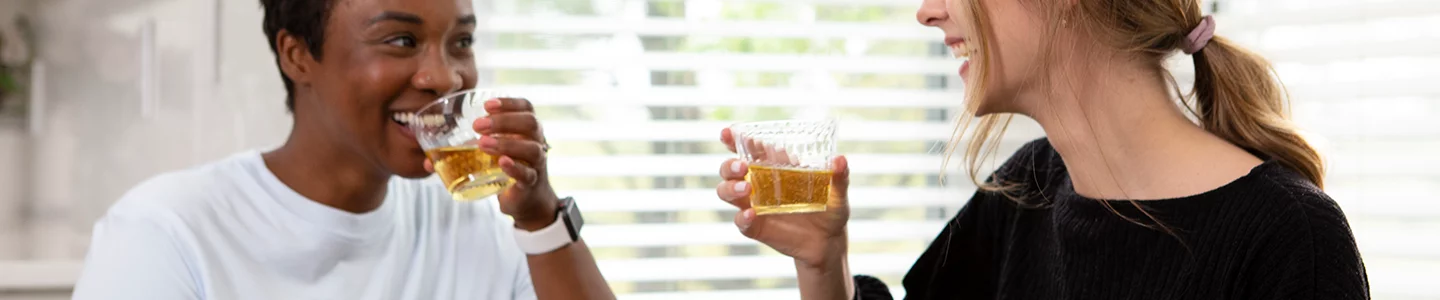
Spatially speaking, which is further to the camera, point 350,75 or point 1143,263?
point 350,75

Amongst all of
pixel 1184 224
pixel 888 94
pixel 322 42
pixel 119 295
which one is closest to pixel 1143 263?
pixel 1184 224

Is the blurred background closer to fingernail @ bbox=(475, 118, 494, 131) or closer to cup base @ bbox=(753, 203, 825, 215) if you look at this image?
fingernail @ bbox=(475, 118, 494, 131)

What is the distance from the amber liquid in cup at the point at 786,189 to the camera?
4.45 ft

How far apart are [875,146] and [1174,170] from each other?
3.75ft

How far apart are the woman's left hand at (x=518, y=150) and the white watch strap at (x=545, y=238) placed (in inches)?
1.2

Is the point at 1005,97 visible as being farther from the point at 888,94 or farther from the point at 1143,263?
the point at 888,94

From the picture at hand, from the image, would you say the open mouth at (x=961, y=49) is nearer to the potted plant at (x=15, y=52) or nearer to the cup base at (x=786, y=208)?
the cup base at (x=786, y=208)

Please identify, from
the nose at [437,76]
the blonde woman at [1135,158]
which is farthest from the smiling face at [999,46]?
the nose at [437,76]

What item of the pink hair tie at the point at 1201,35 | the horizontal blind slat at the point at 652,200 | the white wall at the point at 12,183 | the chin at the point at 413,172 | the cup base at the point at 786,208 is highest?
the pink hair tie at the point at 1201,35

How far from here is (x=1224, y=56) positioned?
1.52 metres

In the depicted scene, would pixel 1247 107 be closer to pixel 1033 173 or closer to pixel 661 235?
pixel 1033 173

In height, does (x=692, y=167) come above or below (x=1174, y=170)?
below

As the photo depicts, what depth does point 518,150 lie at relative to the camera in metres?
1.51

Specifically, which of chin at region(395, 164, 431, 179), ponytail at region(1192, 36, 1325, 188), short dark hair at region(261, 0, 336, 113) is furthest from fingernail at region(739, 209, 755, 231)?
short dark hair at region(261, 0, 336, 113)
